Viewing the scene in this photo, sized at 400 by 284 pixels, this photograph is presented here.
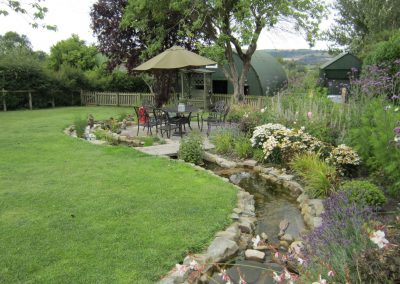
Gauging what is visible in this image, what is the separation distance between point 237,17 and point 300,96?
5746mm

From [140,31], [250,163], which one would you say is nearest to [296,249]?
[250,163]

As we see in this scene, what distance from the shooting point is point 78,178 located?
5.36 metres

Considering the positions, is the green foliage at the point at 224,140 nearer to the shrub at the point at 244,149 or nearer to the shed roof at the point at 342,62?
the shrub at the point at 244,149

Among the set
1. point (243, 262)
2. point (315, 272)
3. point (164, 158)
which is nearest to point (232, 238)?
point (243, 262)

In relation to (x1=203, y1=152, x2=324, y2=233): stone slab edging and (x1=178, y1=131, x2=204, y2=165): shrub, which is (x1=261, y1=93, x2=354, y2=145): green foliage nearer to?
(x1=203, y1=152, x2=324, y2=233): stone slab edging

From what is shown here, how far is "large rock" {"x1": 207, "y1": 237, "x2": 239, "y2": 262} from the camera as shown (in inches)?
125

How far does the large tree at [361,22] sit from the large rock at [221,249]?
851 inches

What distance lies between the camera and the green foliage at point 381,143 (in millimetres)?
3676

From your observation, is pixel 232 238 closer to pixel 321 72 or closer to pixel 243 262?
pixel 243 262

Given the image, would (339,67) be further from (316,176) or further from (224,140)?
(316,176)

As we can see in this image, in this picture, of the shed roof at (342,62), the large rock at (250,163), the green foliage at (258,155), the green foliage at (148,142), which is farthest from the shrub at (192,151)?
the shed roof at (342,62)

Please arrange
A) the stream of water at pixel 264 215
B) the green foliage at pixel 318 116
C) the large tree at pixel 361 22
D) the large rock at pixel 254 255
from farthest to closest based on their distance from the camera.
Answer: the large tree at pixel 361 22
the green foliage at pixel 318 116
the large rock at pixel 254 255
the stream of water at pixel 264 215

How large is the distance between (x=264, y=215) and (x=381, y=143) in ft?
5.51

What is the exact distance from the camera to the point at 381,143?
379 cm
